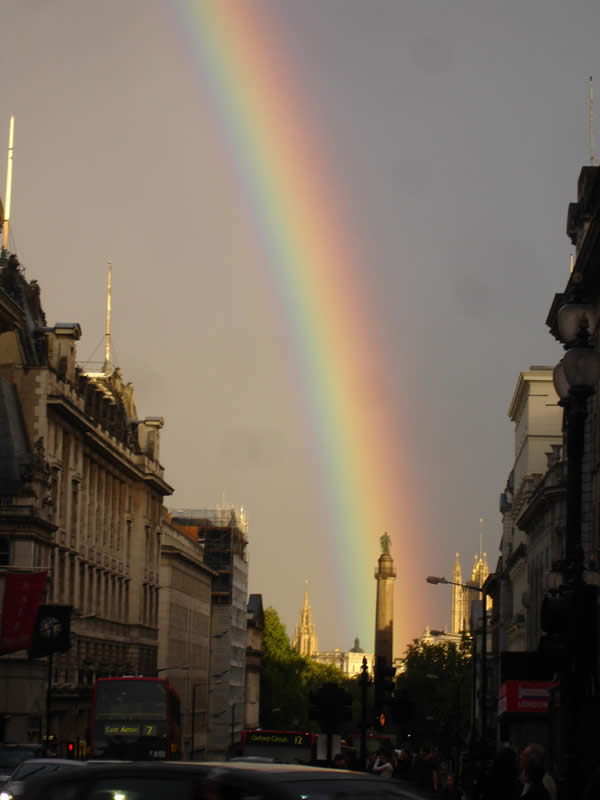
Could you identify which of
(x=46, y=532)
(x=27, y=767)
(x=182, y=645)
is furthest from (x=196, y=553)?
(x=27, y=767)

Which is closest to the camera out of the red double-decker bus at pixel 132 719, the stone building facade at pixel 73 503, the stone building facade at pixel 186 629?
the red double-decker bus at pixel 132 719

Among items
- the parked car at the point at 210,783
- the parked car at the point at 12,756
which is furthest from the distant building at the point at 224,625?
the parked car at the point at 210,783

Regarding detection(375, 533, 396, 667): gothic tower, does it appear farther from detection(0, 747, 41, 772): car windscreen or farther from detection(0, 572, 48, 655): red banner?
detection(0, 747, 41, 772): car windscreen

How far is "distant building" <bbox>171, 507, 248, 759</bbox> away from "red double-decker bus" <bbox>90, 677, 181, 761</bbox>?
378ft

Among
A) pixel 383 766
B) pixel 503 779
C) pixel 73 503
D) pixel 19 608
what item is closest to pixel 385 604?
pixel 73 503

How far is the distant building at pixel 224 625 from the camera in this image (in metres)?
176

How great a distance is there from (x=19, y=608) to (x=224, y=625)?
117m

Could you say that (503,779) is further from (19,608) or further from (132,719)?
(19,608)

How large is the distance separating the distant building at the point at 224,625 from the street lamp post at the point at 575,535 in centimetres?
15307

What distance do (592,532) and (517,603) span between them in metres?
53.7

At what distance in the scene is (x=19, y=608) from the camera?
6781 centimetres

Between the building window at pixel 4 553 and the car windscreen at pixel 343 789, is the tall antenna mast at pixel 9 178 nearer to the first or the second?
the building window at pixel 4 553

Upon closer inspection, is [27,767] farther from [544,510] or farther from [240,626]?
[240,626]

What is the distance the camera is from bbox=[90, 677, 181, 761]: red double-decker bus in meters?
51.7
